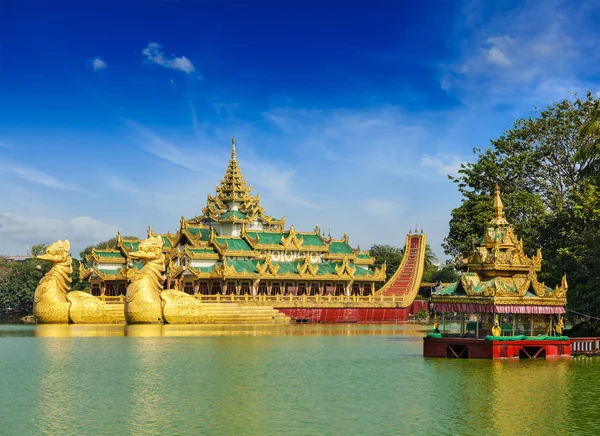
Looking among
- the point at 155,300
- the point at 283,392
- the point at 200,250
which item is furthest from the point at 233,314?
the point at 283,392

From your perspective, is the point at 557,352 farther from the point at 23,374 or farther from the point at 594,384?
the point at 23,374

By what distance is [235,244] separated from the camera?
218 ft

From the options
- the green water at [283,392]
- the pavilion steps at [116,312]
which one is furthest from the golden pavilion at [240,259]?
the green water at [283,392]

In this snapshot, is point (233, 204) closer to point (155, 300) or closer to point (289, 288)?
point (289, 288)

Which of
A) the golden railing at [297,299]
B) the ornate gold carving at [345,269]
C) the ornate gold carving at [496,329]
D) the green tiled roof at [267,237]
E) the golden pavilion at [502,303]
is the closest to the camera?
the golden pavilion at [502,303]

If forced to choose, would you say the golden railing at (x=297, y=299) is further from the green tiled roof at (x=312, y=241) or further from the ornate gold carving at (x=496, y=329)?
the ornate gold carving at (x=496, y=329)

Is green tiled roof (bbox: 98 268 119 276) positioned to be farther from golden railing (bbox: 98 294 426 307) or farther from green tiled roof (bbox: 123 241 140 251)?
golden railing (bbox: 98 294 426 307)

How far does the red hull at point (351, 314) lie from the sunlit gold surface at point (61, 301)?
536 inches

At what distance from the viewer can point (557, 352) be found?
1107 inches

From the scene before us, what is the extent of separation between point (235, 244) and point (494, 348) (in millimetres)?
40964

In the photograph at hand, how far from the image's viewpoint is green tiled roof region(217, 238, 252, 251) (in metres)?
65.8

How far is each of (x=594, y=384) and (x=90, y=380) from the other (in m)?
13.2

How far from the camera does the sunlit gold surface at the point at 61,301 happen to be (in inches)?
2018

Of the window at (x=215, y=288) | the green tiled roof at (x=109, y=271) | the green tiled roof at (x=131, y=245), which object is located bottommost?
the window at (x=215, y=288)
